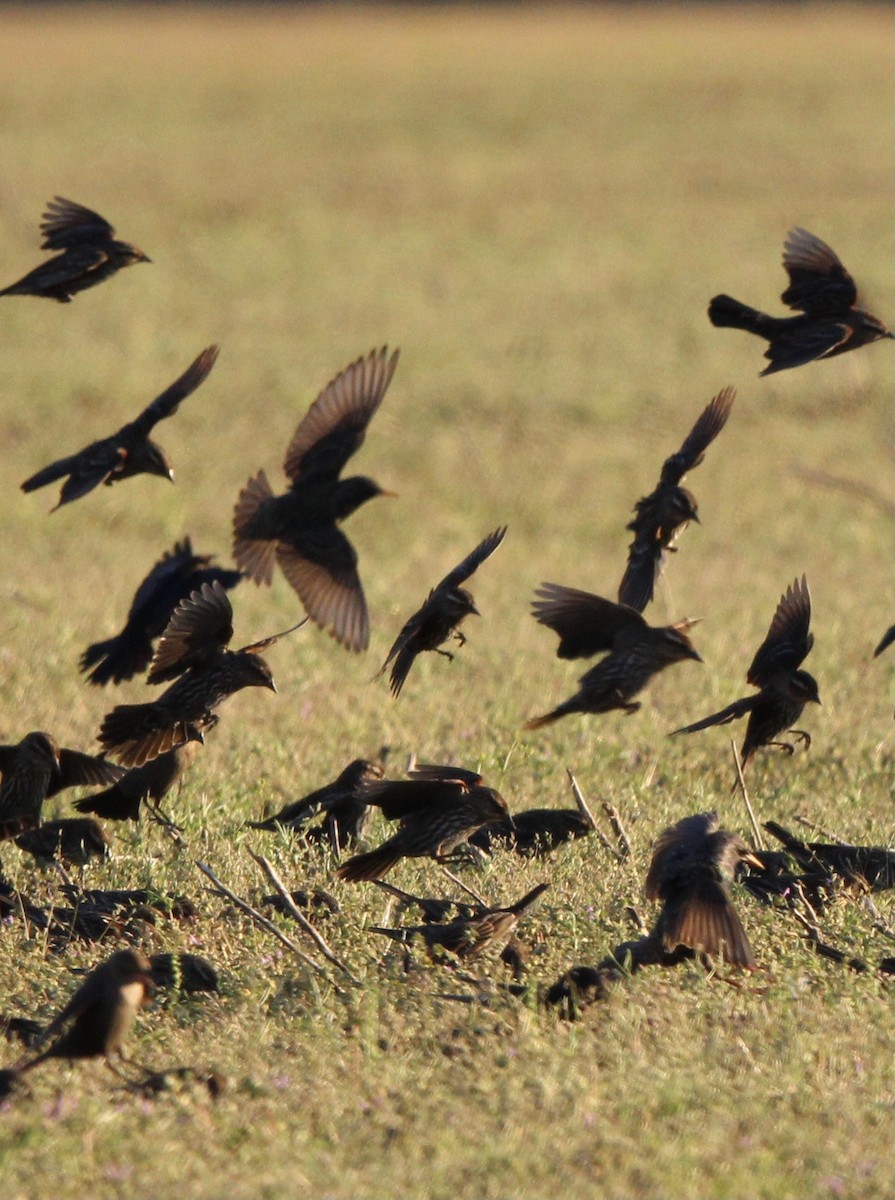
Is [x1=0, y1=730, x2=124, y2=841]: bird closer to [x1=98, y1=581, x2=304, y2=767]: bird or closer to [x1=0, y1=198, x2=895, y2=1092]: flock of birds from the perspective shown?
[x1=0, y1=198, x2=895, y2=1092]: flock of birds

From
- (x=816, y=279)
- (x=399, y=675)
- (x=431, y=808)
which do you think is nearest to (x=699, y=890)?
(x=431, y=808)

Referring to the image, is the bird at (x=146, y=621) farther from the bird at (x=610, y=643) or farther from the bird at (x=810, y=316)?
the bird at (x=810, y=316)

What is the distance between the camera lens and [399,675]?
6176mm

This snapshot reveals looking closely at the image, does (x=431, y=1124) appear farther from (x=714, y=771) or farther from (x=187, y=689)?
(x=714, y=771)

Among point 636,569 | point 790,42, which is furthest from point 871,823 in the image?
point 790,42

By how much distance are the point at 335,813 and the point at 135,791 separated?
762mm

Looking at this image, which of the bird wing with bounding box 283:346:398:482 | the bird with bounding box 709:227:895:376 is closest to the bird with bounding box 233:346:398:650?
the bird wing with bounding box 283:346:398:482

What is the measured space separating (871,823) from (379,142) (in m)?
23.9

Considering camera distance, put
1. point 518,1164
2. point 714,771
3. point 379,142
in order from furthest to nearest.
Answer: point 379,142, point 714,771, point 518,1164

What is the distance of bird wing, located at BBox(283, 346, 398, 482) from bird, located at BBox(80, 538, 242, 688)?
0.54 meters

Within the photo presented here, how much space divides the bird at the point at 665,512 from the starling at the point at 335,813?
4.05ft

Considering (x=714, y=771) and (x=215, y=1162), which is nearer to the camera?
(x=215, y=1162)

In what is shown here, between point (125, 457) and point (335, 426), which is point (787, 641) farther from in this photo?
point (125, 457)

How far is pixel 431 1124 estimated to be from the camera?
177 inches
